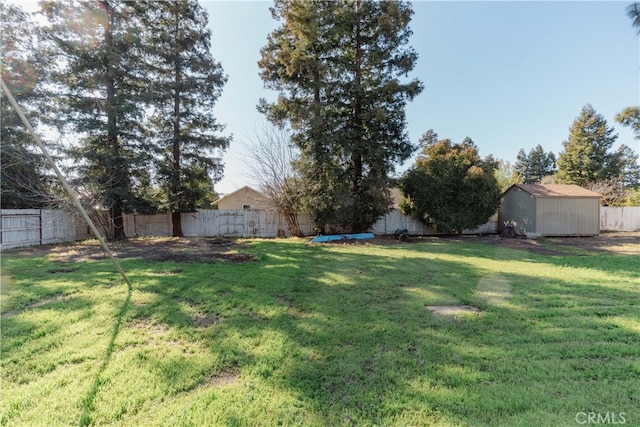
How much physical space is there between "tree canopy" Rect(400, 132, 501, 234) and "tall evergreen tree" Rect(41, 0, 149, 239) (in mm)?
13203

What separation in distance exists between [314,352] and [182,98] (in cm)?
1452

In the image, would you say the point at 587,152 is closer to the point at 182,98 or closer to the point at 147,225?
the point at 182,98

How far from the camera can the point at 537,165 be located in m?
40.2

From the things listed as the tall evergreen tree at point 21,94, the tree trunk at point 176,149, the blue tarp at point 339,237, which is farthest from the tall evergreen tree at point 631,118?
the tall evergreen tree at point 21,94

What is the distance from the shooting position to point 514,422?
1754 millimetres

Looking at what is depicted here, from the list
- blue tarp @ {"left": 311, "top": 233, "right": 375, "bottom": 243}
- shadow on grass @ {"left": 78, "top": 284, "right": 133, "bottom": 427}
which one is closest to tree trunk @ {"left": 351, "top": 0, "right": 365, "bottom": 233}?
blue tarp @ {"left": 311, "top": 233, "right": 375, "bottom": 243}

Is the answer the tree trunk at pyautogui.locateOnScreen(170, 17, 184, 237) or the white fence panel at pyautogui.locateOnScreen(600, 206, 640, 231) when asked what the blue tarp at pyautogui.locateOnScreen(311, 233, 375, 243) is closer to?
the tree trunk at pyautogui.locateOnScreen(170, 17, 184, 237)

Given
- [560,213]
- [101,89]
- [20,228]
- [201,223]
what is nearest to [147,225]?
[201,223]

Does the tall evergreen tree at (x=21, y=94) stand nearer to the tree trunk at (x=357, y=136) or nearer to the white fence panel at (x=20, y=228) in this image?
the white fence panel at (x=20, y=228)

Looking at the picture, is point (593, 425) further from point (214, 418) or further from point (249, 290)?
point (249, 290)

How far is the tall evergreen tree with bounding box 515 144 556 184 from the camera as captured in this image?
39.6 m

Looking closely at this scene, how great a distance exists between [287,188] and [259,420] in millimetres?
11865

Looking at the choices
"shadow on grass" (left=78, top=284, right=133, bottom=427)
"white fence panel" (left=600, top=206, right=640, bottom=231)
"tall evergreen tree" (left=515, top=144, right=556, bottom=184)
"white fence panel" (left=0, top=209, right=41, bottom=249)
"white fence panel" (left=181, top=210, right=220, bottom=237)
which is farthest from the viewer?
"tall evergreen tree" (left=515, top=144, right=556, bottom=184)

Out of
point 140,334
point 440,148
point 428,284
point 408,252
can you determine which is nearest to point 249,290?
point 140,334
